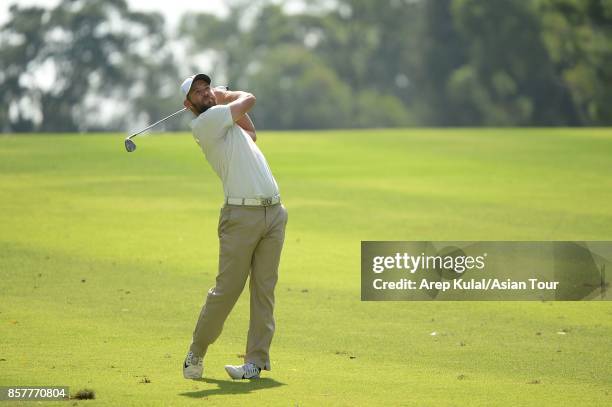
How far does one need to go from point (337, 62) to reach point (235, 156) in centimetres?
9525

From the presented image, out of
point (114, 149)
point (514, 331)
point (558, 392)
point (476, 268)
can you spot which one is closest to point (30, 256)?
point (476, 268)

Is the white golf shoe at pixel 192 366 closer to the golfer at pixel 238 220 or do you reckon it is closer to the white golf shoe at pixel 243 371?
the golfer at pixel 238 220

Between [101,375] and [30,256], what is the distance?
840 centimetres

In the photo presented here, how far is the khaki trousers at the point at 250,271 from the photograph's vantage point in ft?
30.7

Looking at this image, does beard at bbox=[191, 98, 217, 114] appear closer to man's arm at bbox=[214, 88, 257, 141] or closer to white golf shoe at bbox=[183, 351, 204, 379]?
man's arm at bbox=[214, 88, 257, 141]

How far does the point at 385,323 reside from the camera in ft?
41.2

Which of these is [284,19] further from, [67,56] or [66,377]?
[66,377]

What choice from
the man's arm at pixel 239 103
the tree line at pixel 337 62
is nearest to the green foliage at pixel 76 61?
the tree line at pixel 337 62

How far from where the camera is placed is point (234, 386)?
9.30 meters

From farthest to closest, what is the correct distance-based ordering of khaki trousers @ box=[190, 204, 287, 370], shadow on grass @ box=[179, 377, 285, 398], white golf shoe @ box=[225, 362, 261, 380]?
white golf shoe @ box=[225, 362, 261, 380] < khaki trousers @ box=[190, 204, 287, 370] < shadow on grass @ box=[179, 377, 285, 398]

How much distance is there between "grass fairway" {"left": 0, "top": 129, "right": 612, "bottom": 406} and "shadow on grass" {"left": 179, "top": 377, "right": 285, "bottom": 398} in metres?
0.03

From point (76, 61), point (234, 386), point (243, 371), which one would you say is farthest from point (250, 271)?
point (76, 61)

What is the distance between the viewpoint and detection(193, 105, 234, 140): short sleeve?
30.2ft

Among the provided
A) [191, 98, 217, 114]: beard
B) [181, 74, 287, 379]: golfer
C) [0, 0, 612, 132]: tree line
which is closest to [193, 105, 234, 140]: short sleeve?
[181, 74, 287, 379]: golfer
